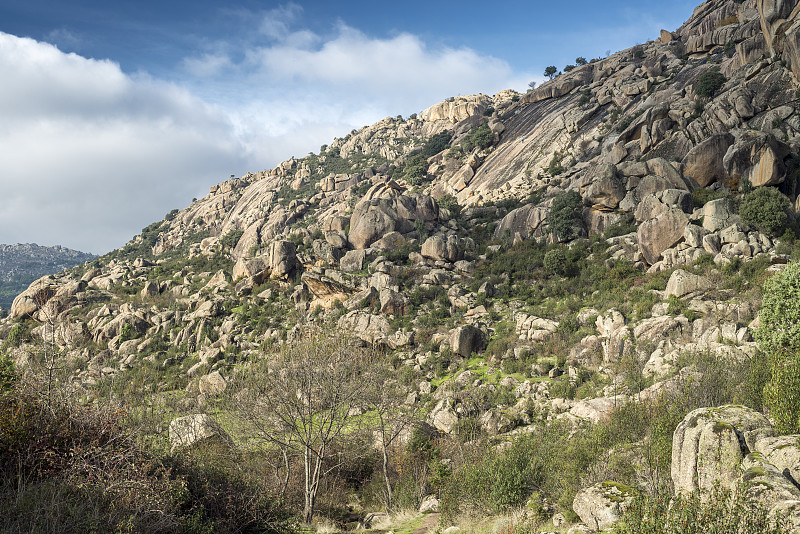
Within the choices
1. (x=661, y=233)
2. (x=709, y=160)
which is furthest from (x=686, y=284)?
(x=709, y=160)

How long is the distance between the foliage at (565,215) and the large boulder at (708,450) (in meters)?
34.7

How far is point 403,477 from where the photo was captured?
17828 millimetres

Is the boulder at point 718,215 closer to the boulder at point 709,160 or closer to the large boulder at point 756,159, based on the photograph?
the large boulder at point 756,159

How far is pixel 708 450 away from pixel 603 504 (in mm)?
2399

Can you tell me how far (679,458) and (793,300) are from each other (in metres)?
12.1

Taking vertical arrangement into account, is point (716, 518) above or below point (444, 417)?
above

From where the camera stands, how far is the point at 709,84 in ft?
151

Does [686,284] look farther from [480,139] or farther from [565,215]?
Answer: [480,139]

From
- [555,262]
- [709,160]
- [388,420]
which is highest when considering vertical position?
[709,160]

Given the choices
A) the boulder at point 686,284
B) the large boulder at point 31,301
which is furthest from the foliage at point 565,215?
the large boulder at point 31,301

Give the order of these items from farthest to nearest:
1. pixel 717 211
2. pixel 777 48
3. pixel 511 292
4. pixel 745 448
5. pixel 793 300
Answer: pixel 777 48
pixel 511 292
pixel 717 211
pixel 793 300
pixel 745 448

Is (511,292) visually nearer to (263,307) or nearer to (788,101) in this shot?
(263,307)

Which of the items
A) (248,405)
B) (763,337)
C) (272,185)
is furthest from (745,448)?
(272,185)

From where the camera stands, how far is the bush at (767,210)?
28219 millimetres
